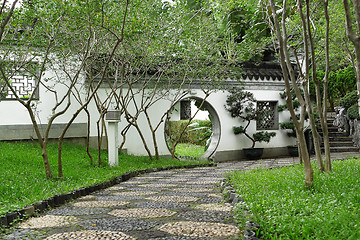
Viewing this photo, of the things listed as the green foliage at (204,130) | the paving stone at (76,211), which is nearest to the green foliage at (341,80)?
the green foliage at (204,130)

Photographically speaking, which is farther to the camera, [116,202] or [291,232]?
[116,202]

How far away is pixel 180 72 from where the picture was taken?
10797mm

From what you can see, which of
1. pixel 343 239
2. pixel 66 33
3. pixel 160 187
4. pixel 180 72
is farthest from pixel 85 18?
pixel 343 239

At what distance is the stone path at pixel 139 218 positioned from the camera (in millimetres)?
3298

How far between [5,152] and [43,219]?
5035mm

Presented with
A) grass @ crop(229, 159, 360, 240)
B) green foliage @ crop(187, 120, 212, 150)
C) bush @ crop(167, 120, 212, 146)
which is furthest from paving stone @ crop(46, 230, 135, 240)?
bush @ crop(167, 120, 212, 146)

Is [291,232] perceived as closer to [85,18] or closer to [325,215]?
[325,215]

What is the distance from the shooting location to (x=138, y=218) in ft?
12.9

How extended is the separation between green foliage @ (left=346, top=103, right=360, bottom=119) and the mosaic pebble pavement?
993 cm

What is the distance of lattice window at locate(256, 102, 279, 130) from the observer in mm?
14117

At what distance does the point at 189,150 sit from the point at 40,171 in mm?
10281

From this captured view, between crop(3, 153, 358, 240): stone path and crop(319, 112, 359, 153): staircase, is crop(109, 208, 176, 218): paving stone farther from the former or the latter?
crop(319, 112, 359, 153): staircase

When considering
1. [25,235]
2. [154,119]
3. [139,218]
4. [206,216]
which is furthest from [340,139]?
[25,235]

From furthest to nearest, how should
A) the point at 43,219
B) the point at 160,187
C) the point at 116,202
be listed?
the point at 160,187
the point at 116,202
the point at 43,219
